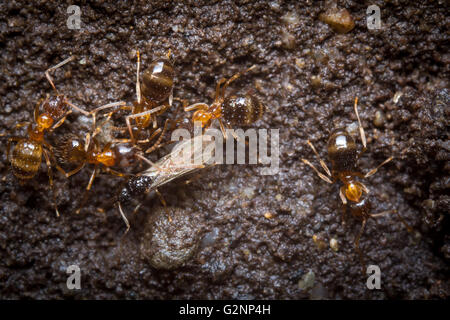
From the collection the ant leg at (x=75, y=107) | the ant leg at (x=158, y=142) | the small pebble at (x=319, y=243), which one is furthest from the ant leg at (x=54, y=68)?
the small pebble at (x=319, y=243)

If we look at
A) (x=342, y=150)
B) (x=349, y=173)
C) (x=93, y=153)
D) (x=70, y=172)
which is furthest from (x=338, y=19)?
(x=70, y=172)

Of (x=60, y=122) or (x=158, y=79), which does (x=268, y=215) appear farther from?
(x=60, y=122)

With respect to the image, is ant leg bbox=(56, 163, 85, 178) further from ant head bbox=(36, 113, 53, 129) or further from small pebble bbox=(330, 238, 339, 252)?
small pebble bbox=(330, 238, 339, 252)

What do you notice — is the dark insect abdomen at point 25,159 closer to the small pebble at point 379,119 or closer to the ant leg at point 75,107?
the ant leg at point 75,107

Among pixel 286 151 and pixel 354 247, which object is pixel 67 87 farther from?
pixel 354 247

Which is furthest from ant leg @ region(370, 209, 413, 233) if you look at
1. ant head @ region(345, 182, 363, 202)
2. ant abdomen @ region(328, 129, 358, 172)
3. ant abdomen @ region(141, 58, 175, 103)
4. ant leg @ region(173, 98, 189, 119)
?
ant abdomen @ region(141, 58, 175, 103)
